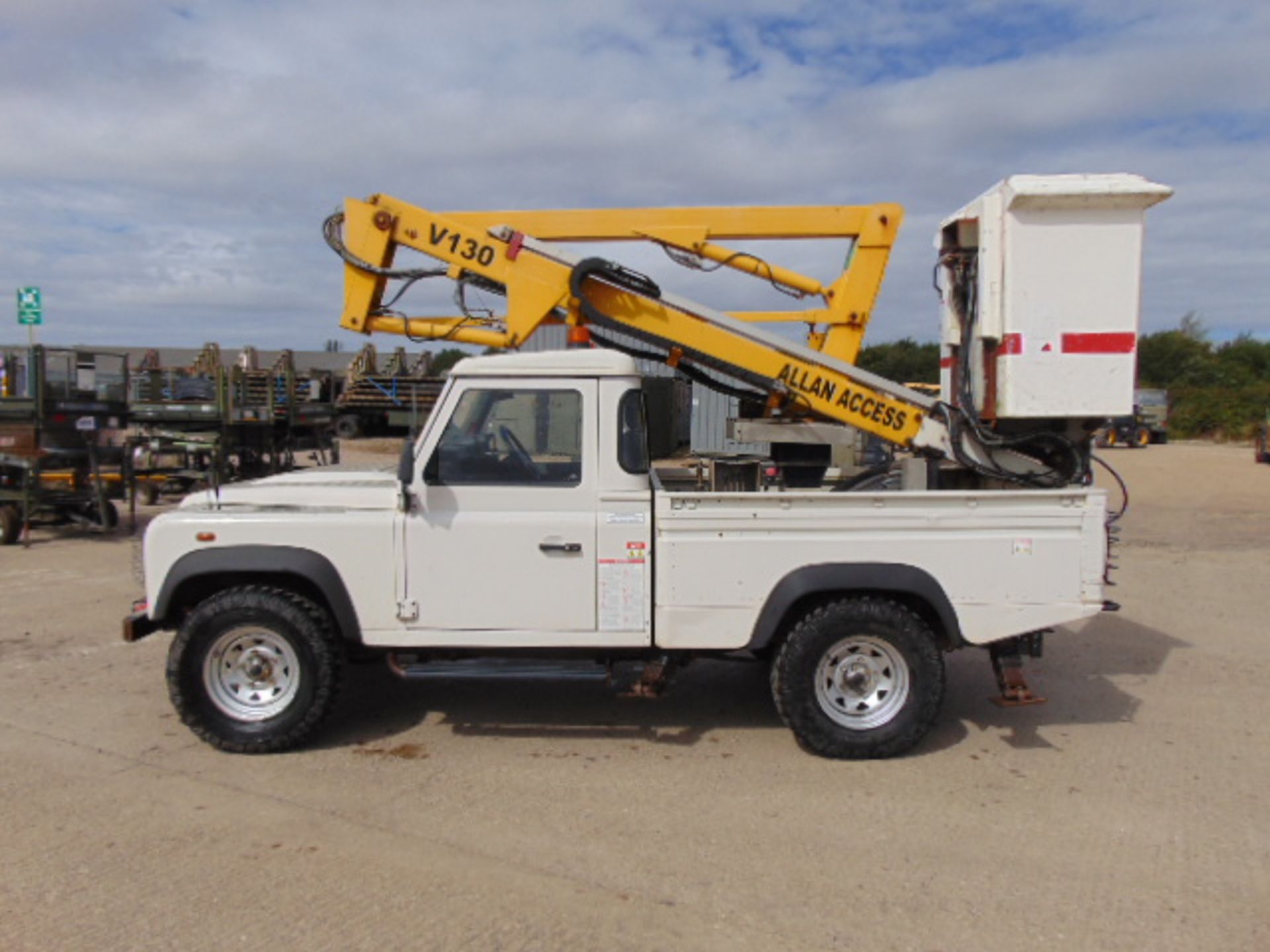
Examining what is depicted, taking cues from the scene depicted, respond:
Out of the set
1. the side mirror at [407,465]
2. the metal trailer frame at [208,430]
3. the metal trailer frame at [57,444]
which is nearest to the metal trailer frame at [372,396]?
the metal trailer frame at [208,430]

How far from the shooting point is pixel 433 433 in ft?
16.4

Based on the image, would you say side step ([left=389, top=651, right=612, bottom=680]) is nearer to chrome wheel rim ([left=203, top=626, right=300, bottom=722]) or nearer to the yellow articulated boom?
chrome wheel rim ([left=203, top=626, right=300, bottom=722])

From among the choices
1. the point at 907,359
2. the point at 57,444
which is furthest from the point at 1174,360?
the point at 57,444

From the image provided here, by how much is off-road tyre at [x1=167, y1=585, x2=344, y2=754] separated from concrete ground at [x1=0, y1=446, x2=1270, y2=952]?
156 millimetres

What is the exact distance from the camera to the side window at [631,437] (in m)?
5.00

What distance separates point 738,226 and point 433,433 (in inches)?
96.8

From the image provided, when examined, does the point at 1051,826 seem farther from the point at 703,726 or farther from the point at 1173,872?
the point at 703,726

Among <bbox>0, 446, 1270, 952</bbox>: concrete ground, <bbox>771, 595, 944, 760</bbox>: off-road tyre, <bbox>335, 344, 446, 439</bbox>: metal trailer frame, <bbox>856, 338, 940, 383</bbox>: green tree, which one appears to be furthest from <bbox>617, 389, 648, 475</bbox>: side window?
<bbox>856, 338, 940, 383</bbox>: green tree

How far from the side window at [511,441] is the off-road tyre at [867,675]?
1472mm

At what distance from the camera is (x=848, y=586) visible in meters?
4.89

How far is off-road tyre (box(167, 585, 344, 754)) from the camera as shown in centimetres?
495

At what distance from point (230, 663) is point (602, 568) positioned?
6.74ft

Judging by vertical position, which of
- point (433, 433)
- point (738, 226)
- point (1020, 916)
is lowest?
point (1020, 916)

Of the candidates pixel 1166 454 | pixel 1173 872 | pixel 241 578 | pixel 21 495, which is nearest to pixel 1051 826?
pixel 1173 872
